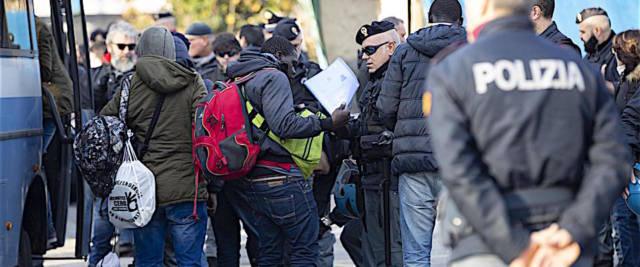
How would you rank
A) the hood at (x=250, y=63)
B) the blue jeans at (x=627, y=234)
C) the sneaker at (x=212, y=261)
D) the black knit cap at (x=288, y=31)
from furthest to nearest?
the sneaker at (x=212, y=261) < the black knit cap at (x=288, y=31) < the blue jeans at (x=627, y=234) < the hood at (x=250, y=63)

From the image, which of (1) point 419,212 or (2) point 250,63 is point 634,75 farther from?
(2) point 250,63

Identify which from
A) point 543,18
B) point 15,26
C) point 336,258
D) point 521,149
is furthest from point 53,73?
point 521,149

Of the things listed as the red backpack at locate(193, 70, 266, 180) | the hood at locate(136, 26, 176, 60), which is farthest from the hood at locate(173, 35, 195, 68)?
the red backpack at locate(193, 70, 266, 180)

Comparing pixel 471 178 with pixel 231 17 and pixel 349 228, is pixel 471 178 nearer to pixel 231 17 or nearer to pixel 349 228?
pixel 349 228

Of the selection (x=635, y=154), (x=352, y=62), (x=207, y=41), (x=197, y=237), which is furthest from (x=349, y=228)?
(x=352, y=62)

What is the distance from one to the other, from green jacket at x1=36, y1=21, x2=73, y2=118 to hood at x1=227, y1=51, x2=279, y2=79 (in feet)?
5.61

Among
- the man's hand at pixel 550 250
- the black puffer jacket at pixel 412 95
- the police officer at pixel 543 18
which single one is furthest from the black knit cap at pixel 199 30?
the man's hand at pixel 550 250

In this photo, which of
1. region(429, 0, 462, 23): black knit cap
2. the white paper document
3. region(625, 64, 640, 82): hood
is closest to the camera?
region(429, 0, 462, 23): black knit cap

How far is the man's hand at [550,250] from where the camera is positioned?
3525mm

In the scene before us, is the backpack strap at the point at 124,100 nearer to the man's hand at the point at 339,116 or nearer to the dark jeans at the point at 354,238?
the man's hand at the point at 339,116

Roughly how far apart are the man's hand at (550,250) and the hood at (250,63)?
3342mm

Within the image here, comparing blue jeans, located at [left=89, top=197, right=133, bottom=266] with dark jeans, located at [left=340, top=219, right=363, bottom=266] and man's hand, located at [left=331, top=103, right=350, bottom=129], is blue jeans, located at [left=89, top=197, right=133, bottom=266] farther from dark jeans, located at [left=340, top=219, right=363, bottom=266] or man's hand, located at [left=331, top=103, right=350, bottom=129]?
man's hand, located at [left=331, top=103, right=350, bottom=129]

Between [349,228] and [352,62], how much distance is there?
8862 mm

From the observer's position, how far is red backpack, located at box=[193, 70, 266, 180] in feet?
21.6
